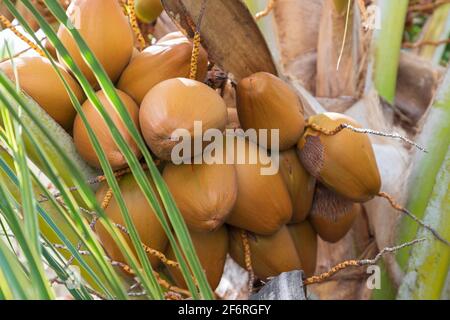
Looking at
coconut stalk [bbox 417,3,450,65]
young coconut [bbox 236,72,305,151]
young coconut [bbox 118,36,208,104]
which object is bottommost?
coconut stalk [bbox 417,3,450,65]

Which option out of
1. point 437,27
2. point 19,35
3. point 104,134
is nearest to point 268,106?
point 104,134

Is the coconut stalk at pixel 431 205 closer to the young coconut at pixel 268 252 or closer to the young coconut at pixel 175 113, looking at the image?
the young coconut at pixel 268 252

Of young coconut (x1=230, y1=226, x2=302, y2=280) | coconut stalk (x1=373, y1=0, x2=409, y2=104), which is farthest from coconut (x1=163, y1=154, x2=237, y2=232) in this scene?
coconut stalk (x1=373, y1=0, x2=409, y2=104)

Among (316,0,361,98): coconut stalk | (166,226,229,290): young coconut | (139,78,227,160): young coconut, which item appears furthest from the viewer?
(316,0,361,98): coconut stalk

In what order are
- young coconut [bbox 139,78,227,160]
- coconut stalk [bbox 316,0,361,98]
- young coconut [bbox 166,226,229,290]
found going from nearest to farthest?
young coconut [bbox 139,78,227,160], young coconut [bbox 166,226,229,290], coconut stalk [bbox 316,0,361,98]

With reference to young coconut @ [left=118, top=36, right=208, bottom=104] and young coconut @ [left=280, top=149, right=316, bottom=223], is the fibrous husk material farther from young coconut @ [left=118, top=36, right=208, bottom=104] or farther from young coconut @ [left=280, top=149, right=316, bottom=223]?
young coconut @ [left=280, top=149, right=316, bottom=223]

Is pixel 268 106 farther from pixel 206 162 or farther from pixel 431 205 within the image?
pixel 431 205

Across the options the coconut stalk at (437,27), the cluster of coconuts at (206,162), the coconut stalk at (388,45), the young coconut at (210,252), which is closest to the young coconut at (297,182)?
the cluster of coconuts at (206,162)

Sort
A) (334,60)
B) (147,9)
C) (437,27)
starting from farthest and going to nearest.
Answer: (437,27)
(334,60)
(147,9)
